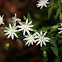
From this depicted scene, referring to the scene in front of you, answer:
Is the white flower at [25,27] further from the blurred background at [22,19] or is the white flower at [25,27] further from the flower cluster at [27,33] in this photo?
the blurred background at [22,19]

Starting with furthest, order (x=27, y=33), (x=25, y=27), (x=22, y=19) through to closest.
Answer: (x=22, y=19)
(x=27, y=33)
(x=25, y=27)

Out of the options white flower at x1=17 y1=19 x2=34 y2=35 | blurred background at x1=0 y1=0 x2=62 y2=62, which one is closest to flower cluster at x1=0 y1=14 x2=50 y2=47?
white flower at x1=17 y1=19 x2=34 y2=35

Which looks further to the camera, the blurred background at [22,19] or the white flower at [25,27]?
the blurred background at [22,19]

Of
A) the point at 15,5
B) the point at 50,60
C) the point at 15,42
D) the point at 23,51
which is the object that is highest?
the point at 15,5

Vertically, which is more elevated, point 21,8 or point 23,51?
point 21,8

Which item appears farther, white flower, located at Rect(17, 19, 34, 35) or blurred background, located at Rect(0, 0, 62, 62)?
blurred background, located at Rect(0, 0, 62, 62)

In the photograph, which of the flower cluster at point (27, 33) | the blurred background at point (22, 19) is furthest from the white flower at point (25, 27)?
the blurred background at point (22, 19)

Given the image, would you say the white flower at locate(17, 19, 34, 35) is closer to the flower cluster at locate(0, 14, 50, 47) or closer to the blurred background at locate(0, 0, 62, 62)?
the flower cluster at locate(0, 14, 50, 47)

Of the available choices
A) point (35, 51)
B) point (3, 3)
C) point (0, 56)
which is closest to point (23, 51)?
point (35, 51)

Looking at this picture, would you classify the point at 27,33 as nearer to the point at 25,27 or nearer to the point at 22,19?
the point at 25,27

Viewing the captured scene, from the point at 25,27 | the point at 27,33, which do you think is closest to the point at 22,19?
the point at 27,33

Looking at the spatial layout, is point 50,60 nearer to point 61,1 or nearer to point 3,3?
point 61,1
